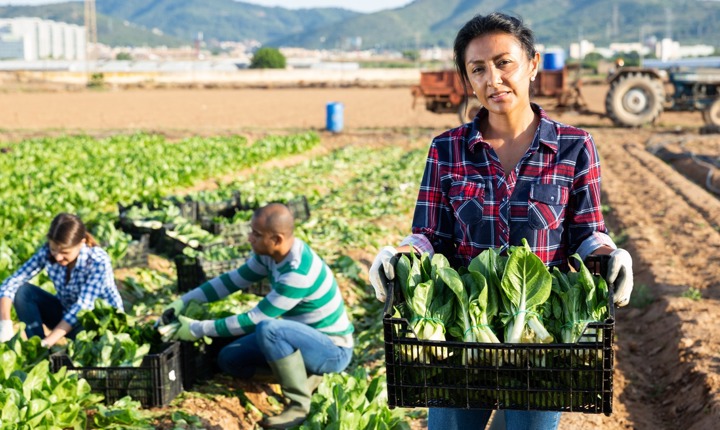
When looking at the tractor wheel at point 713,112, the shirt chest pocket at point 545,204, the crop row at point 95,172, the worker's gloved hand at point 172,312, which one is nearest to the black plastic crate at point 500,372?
the shirt chest pocket at point 545,204

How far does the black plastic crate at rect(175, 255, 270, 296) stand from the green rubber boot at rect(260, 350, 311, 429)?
76.1 inches

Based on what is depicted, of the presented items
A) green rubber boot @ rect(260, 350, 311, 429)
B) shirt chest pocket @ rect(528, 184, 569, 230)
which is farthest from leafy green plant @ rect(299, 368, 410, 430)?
shirt chest pocket @ rect(528, 184, 569, 230)

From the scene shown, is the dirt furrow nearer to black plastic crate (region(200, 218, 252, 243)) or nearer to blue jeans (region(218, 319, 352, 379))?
blue jeans (region(218, 319, 352, 379))

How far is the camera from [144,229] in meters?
9.41

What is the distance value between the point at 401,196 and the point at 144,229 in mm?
4480

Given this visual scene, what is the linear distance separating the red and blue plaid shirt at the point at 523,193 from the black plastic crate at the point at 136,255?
19.3ft

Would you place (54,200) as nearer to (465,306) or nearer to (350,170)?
(350,170)

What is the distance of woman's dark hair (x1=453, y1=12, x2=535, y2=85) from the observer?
118 inches

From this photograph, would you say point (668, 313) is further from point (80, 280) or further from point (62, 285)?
point (62, 285)

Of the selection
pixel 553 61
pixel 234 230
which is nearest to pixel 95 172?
pixel 234 230

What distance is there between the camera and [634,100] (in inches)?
Answer: 952

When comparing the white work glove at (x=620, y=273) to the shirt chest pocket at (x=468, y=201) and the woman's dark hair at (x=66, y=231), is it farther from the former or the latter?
the woman's dark hair at (x=66, y=231)

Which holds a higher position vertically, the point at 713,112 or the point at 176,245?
the point at 713,112

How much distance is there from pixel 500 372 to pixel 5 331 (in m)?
4.00
